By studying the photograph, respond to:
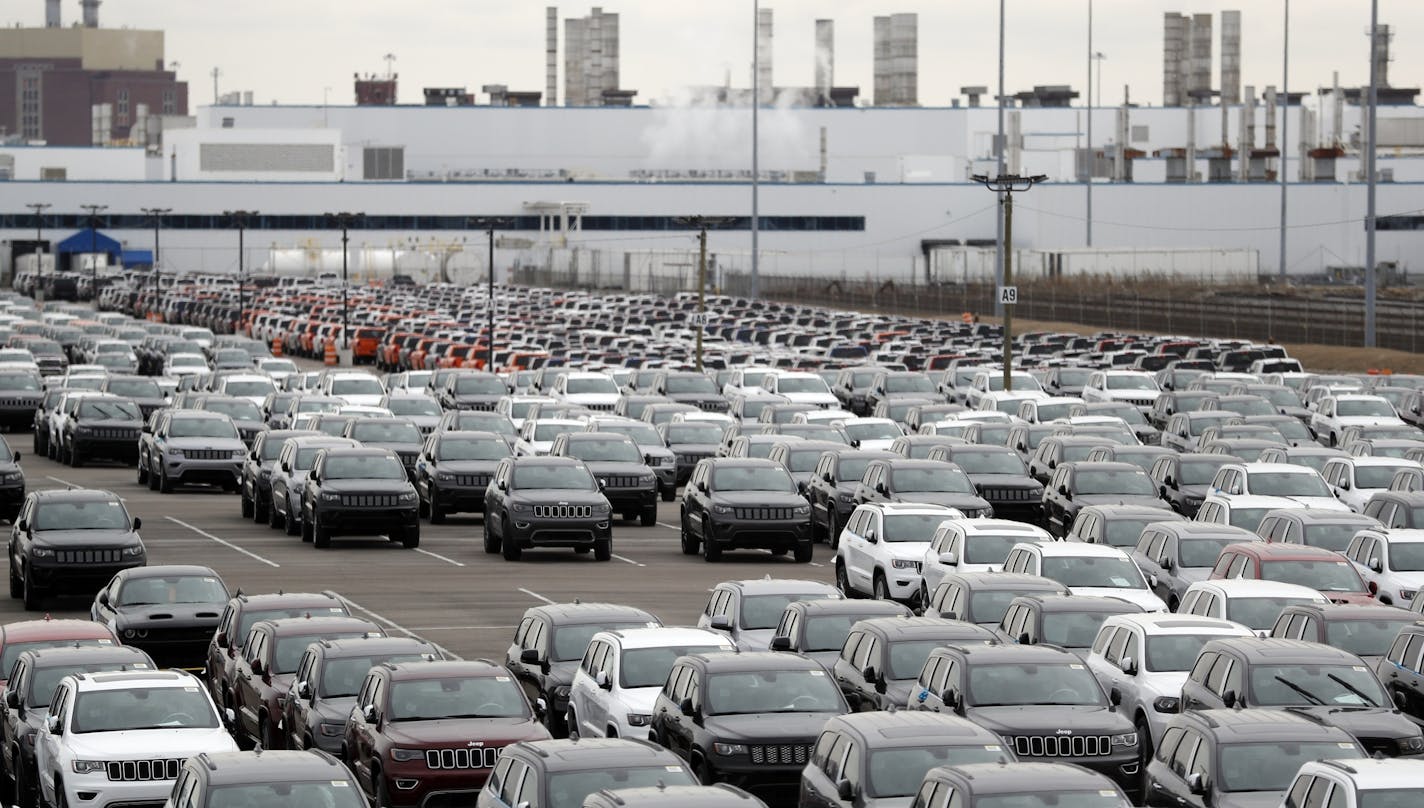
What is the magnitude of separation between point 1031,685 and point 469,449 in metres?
23.0

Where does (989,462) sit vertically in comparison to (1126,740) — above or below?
above

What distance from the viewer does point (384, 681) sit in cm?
1756

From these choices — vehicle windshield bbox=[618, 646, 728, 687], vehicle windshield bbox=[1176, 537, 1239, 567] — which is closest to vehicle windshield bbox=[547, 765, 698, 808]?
vehicle windshield bbox=[618, 646, 728, 687]

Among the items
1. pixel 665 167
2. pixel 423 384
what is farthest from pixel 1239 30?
pixel 423 384

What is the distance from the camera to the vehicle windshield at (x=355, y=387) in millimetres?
53406

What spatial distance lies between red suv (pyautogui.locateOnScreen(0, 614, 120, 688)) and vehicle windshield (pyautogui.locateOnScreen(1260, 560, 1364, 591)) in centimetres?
1199

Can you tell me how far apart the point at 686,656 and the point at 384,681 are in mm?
2412

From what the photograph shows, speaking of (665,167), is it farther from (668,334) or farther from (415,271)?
(668,334)

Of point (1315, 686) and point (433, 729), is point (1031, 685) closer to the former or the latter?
point (1315, 686)

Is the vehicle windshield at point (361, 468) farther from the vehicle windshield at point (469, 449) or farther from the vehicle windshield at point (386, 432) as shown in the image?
the vehicle windshield at point (386, 432)

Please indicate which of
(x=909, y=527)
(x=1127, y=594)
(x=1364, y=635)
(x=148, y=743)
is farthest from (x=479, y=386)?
(x=148, y=743)

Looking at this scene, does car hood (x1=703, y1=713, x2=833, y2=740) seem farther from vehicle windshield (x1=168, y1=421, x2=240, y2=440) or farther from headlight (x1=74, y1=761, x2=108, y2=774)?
vehicle windshield (x1=168, y1=421, x2=240, y2=440)

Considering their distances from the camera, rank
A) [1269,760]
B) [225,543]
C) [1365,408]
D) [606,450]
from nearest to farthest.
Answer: [1269,760] → [225,543] → [606,450] → [1365,408]

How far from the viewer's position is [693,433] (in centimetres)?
4588
